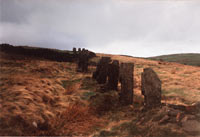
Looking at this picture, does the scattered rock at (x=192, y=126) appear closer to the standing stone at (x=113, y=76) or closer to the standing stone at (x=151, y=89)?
the standing stone at (x=151, y=89)

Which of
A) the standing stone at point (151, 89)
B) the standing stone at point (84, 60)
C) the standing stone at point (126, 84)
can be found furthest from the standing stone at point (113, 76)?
the standing stone at point (84, 60)

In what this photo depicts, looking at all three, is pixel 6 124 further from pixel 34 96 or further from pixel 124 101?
pixel 124 101

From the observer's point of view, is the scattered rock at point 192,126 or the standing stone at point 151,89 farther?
the standing stone at point 151,89

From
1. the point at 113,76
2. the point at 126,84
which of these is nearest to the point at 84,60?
the point at 113,76

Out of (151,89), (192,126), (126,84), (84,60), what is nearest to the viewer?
(192,126)

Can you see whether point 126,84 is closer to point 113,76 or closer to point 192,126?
point 113,76

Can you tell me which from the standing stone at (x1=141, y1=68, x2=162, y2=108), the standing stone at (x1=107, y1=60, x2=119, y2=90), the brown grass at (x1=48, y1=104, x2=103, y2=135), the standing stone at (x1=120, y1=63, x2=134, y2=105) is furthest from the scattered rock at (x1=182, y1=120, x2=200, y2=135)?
the standing stone at (x1=107, y1=60, x2=119, y2=90)

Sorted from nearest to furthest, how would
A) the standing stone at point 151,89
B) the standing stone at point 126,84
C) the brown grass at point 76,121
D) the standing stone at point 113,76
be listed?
1. the brown grass at point 76,121
2. the standing stone at point 151,89
3. the standing stone at point 126,84
4. the standing stone at point 113,76

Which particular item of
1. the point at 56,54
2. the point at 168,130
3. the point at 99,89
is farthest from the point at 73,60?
the point at 168,130

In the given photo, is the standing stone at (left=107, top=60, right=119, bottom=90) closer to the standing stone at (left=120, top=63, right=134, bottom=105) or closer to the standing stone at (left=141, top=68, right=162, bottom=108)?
the standing stone at (left=120, top=63, right=134, bottom=105)

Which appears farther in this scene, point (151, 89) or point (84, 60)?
point (84, 60)

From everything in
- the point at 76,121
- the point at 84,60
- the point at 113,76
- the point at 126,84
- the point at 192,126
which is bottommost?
the point at 76,121

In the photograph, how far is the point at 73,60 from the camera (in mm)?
23672

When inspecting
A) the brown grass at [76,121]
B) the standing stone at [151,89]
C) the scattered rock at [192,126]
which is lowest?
the brown grass at [76,121]
